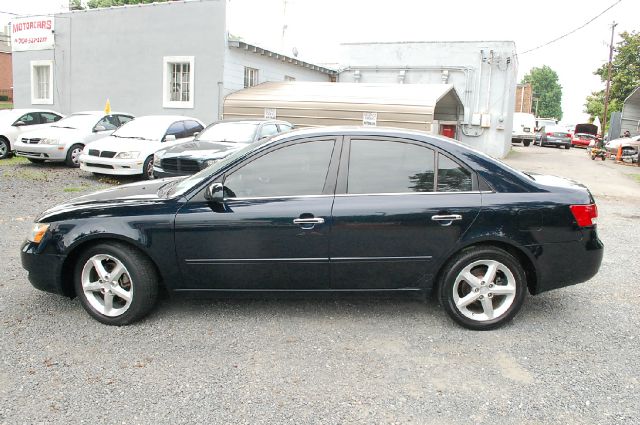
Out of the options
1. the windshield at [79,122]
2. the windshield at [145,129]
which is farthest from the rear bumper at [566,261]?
the windshield at [79,122]

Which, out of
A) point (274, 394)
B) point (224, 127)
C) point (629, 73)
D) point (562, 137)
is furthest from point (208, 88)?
point (629, 73)

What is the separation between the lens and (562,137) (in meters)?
35.2

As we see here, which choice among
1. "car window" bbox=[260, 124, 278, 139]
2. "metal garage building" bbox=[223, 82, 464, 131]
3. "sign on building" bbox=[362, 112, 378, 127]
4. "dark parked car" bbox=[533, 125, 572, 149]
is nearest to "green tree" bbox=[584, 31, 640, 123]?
"dark parked car" bbox=[533, 125, 572, 149]

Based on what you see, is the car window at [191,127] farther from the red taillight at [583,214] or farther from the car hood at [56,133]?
the red taillight at [583,214]

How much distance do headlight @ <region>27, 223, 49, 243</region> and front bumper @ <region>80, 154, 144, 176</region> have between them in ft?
24.3

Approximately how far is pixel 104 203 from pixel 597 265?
3890mm

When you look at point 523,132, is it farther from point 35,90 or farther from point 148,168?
point 148,168

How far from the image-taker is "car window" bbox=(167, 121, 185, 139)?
41.1 ft

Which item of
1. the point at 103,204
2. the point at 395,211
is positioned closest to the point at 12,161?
the point at 103,204

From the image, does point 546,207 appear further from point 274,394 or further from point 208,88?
point 208,88

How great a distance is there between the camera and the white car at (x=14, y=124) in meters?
14.7

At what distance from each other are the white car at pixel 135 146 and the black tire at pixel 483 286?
889cm

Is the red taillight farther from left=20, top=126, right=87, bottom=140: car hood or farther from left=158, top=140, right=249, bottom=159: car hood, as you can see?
left=20, top=126, right=87, bottom=140: car hood

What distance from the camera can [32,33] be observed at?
66.5 feet
